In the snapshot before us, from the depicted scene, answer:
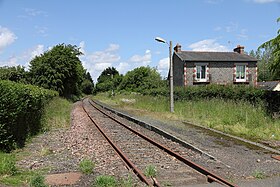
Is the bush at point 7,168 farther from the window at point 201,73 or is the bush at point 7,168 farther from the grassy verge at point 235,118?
the window at point 201,73

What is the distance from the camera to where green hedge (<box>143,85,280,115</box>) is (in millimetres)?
16891

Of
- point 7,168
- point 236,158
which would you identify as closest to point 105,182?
point 7,168

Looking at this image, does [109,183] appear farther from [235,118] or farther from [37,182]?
[235,118]

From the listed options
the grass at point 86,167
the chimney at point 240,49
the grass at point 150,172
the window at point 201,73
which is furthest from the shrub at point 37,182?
the chimney at point 240,49

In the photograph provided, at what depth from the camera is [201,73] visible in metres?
41.9

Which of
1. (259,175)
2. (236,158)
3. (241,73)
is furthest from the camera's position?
(241,73)

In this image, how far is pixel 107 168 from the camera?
307 inches

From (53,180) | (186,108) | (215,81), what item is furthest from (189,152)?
(215,81)

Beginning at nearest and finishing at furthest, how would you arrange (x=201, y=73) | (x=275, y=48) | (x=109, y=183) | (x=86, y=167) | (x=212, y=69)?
1. (x=109, y=183)
2. (x=86, y=167)
3. (x=275, y=48)
4. (x=201, y=73)
5. (x=212, y=69)

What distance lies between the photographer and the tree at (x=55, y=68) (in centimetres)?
4194

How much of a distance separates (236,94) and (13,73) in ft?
77.5

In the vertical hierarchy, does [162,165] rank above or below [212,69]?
below

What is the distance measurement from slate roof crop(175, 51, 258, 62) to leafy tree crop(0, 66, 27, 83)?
787 inches

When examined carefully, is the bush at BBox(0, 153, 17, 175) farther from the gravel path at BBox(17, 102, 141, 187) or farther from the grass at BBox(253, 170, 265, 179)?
the grass at BBox(253, 170, 265, 179)
